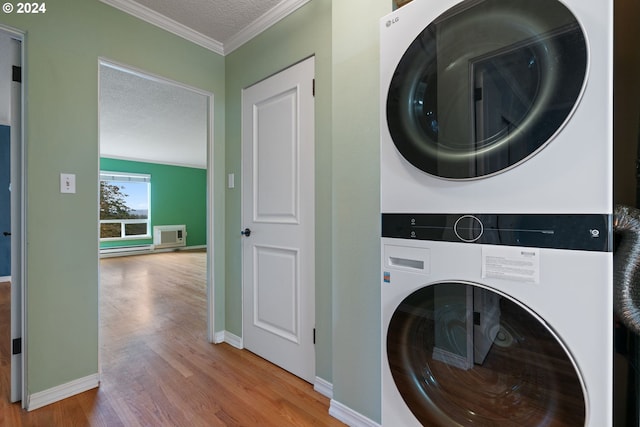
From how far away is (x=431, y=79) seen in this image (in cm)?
84

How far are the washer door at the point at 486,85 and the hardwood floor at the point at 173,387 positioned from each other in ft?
4.47

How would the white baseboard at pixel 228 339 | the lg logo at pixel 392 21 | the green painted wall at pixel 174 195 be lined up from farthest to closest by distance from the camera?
the green painted wall at pixel 174 195 → the white baseboard at pixel 228 339 → the lg logo at pixel 392 21

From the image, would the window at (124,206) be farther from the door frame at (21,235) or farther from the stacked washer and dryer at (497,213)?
the stacked washer and dryer at (497,213)

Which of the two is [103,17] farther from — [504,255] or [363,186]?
[504,255]

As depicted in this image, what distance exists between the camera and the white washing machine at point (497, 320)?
0.61 m

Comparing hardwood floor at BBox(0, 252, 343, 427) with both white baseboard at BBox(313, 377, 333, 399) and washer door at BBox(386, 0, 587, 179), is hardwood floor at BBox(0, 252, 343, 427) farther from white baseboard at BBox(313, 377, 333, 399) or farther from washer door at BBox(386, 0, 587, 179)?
washer door at BBox(386, 0, 587, 179)

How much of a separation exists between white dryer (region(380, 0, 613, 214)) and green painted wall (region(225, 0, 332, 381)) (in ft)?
2.33

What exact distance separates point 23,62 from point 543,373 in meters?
2.52

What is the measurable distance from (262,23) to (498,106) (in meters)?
1.85

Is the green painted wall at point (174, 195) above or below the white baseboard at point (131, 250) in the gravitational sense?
above

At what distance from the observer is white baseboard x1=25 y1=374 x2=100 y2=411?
4.93 ft

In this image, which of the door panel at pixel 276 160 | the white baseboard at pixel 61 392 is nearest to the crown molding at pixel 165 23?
the door panel at pixel 276 160

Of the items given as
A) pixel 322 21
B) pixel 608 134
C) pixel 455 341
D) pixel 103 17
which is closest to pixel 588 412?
pixel 455 341

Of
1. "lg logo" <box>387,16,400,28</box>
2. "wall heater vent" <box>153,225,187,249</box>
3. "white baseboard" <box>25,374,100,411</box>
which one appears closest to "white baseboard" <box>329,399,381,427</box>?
"white baseboard" <box>25,374,100,411</box>
